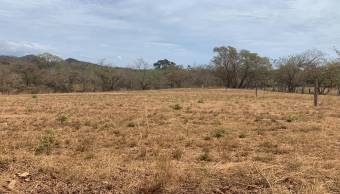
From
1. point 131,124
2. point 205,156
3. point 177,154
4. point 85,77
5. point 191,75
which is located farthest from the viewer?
point 191,75

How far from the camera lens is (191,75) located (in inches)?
3253

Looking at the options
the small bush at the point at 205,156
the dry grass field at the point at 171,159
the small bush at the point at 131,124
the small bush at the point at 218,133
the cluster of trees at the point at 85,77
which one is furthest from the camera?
the cluster of trees at the point at 85,77

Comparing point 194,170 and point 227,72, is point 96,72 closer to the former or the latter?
point 227,72

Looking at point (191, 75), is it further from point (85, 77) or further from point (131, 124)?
point (131, 124)

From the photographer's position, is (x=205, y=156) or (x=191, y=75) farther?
(x=191, y=75)

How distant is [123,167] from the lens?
6.28 m

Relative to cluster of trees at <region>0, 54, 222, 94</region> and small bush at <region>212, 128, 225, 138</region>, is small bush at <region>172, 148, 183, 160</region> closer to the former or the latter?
small bush at <region>212, 128, 225, 138</region>

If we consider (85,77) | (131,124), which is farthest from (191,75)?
(131,124)

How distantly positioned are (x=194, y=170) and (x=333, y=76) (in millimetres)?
58554

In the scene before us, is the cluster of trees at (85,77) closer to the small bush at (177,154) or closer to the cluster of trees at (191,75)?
the cluster of trees at (191,75)

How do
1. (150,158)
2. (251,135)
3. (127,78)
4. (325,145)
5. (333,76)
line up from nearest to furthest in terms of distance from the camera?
(150,158), (325,145), (251,135), (333,76), (127,78)

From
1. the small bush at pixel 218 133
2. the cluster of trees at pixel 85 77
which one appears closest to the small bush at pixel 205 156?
the small bush at pixel 218 133

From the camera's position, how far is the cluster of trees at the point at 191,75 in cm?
6688

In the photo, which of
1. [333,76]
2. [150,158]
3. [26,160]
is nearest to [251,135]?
[150,158]
